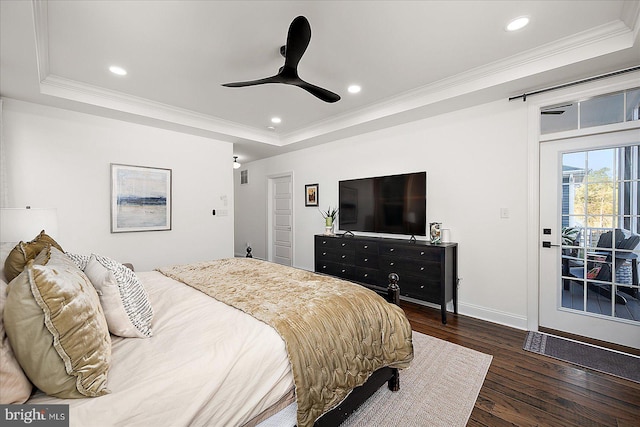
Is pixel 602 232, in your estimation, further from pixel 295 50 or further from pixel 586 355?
pixel 295 50

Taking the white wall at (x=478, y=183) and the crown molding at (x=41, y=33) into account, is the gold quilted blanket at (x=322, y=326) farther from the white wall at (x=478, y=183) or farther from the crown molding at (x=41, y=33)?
the crown molding at (x=41, y=33)

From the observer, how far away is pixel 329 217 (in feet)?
15.3

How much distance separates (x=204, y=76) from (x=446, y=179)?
310 cm

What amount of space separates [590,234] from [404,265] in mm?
1803

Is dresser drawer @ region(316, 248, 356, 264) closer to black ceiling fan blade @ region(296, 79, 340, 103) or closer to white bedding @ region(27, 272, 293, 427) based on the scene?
black ceiling fan blade @ region(296, 79, 340, 103)

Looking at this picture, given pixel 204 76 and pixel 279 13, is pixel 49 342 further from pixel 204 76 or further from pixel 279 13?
pixel 204 76

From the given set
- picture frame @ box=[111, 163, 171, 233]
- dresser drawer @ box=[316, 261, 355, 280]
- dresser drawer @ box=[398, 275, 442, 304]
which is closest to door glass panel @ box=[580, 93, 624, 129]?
dresser drawer @ box=[398, 275, 442, 304]

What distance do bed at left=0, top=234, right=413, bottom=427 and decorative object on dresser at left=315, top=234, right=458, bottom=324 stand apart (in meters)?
1.29

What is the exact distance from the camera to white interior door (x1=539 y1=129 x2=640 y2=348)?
2510 mm

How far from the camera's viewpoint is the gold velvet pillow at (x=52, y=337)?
0.87 m

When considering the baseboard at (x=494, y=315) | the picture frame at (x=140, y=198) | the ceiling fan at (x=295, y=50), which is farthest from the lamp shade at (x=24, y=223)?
the baseboard at (x=494, y=315)

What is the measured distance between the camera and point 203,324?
142 centimetres

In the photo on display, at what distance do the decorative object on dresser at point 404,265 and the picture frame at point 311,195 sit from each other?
1178mm

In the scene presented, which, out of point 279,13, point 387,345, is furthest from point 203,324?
point 279,13
